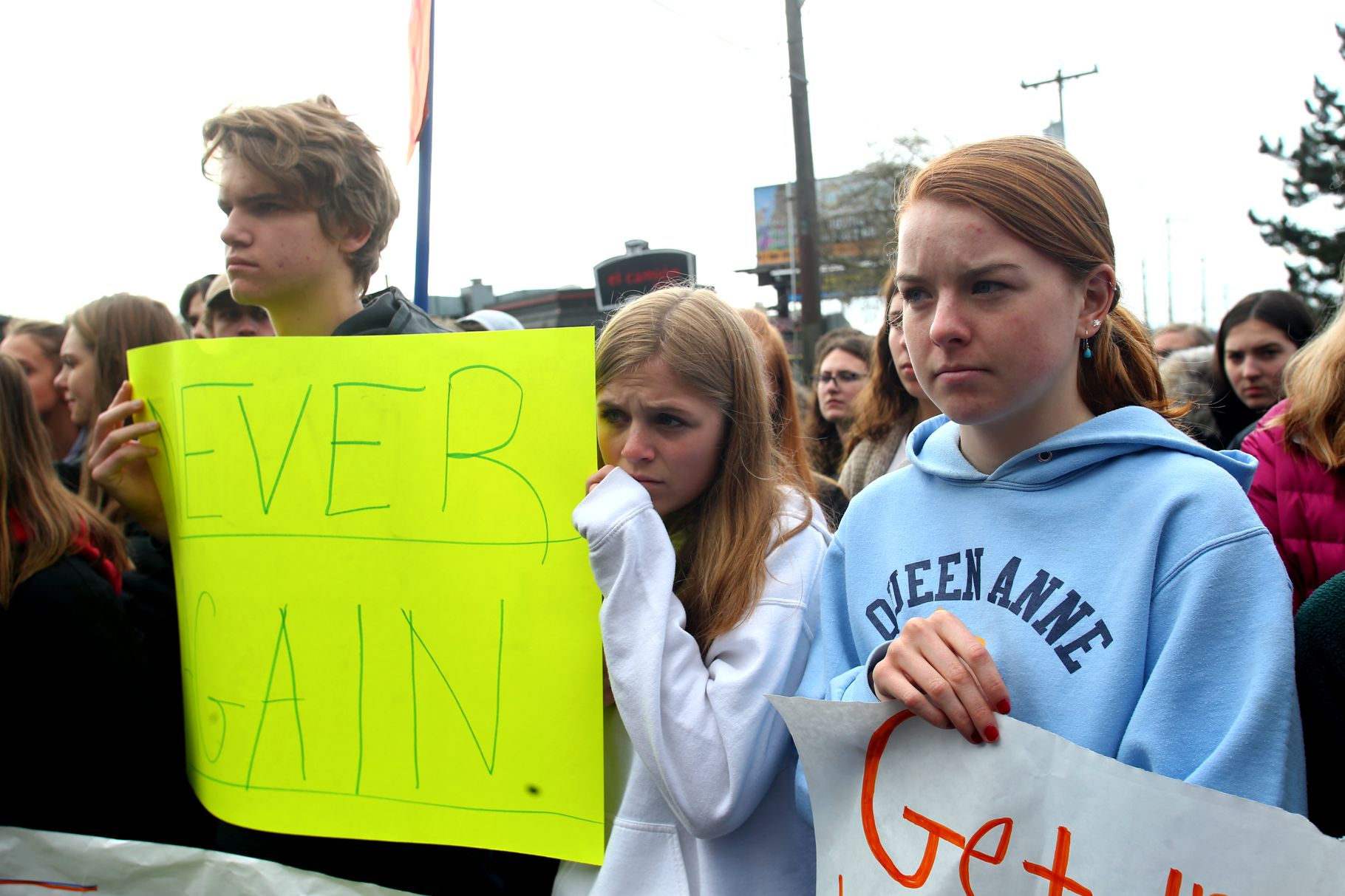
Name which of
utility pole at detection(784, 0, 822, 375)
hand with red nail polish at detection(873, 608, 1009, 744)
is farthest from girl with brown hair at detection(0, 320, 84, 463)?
utility pole at detection(784, 0, 822, 375)

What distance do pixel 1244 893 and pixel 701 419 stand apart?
971mm

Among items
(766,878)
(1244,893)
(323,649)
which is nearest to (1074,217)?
(1244,893)

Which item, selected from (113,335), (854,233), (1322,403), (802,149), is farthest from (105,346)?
(854,233)

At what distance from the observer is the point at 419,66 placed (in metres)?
1.99

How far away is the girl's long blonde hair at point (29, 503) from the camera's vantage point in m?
1.87

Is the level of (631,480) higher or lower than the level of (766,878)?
higher

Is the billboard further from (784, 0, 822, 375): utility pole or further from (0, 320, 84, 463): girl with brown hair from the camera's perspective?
(0, 320, 84, 463): girl with brown hair

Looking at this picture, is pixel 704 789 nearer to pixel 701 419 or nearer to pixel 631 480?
pixel 631 480

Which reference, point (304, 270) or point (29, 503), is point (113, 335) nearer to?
point (29, 503)

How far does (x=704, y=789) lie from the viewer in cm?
131

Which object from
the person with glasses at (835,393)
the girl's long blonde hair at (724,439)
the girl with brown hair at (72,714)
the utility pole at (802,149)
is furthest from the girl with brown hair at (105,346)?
the utility pole at (802,149)

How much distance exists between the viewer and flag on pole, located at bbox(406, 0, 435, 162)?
194cm

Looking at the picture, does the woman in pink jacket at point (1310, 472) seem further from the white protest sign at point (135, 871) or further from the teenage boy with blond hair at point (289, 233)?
the white protest sign at point (135, 871)

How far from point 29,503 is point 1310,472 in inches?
103
